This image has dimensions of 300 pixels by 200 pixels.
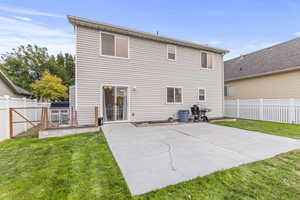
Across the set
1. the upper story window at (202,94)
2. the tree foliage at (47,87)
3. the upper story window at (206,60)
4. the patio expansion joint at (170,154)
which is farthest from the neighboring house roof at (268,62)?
the tree foliage at (47,87)

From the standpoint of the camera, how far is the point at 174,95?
9.11 metres

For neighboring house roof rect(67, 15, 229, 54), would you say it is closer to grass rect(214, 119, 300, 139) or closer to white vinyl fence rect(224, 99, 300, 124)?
white vinyl fence rect(224, 99, 300, 124)

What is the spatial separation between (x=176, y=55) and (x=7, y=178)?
930cm

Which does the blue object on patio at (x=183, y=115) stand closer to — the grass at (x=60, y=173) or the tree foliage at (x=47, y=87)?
the grass at (x=60, y=173)

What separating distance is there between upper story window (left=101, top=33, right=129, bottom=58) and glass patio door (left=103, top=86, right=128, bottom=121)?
1917mm

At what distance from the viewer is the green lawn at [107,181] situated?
6.76ft

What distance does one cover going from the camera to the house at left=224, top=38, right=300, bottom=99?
9539mm

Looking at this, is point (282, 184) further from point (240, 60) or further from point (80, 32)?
point (240, 60)

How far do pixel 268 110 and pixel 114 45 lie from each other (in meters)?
10.9

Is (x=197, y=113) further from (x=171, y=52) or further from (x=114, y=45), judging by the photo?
(x=114, y=45)

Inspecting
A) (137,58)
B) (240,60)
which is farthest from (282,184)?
(240,60)

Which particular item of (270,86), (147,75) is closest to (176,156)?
(147,75)

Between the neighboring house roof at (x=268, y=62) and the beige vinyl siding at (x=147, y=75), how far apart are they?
3768mm

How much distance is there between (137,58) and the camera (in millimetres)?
8062
